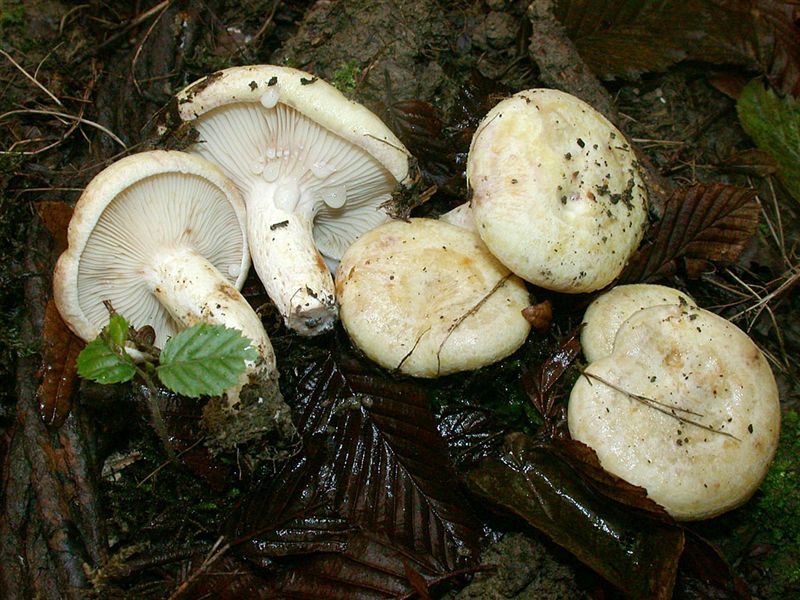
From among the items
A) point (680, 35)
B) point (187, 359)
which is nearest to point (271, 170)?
point (187, 359)

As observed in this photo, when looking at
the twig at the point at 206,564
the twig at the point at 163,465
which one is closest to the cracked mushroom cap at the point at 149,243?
the twig at the point at 163,465

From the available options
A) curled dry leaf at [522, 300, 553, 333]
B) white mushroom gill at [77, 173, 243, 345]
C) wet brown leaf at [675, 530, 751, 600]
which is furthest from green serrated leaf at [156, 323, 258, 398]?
wet brown leaf at [675, 530, 751, 600]

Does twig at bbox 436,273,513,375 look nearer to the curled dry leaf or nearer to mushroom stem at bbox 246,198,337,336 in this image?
the curled dry leaf

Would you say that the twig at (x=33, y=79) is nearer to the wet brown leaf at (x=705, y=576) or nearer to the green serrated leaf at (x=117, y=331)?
the green serrated leaf at (x=117, y=331)

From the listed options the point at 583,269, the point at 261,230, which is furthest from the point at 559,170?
the point at 261,230

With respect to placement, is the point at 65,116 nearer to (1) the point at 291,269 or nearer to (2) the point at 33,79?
(2) the point at 33,79

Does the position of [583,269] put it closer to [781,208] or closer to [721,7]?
[781,208]

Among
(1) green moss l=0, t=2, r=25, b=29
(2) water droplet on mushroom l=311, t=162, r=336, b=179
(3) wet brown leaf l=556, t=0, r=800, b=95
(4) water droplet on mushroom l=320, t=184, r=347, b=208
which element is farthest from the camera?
(3) wet brown leaf l=556, t=0, r=800, b=95
